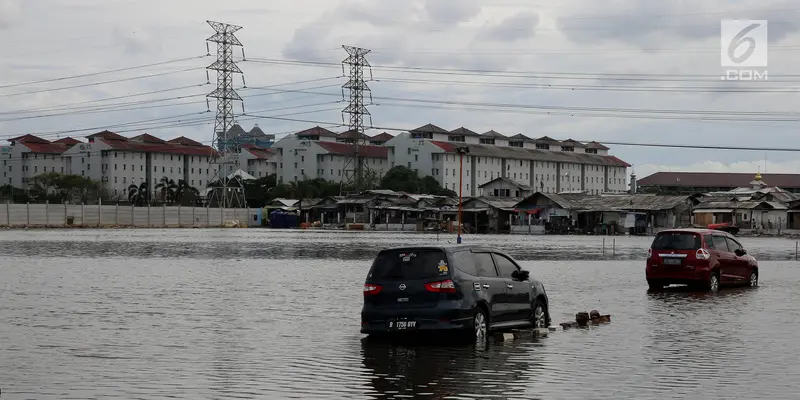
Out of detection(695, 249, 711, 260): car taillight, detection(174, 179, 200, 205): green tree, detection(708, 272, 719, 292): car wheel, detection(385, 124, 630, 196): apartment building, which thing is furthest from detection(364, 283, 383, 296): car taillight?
detection(385, 124, 630, 196): apartment building

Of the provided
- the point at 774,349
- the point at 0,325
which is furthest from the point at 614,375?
the point at 0,325

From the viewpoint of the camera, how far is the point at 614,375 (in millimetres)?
12781

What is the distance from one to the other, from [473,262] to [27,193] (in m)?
154

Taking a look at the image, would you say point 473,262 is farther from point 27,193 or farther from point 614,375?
point 27,193

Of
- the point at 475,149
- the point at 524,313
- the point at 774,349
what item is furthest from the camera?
the point at 475,149

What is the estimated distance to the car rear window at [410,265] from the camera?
625 inches

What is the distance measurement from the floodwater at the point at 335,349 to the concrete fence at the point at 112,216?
83.4 metres

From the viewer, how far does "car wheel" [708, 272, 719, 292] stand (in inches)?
1095

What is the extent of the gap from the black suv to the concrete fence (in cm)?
9704

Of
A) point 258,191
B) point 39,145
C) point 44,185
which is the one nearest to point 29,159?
point 39,145

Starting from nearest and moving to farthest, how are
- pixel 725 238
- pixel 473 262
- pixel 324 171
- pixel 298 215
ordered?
pixel 473 262, pixel 725 238, pixel 298 215, pixel 324 171

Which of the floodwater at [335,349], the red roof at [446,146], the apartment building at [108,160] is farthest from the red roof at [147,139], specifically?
the floodwater at [335,349]

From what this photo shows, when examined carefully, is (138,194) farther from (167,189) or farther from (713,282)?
(713,282)

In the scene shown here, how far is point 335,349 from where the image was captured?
1545 cm
